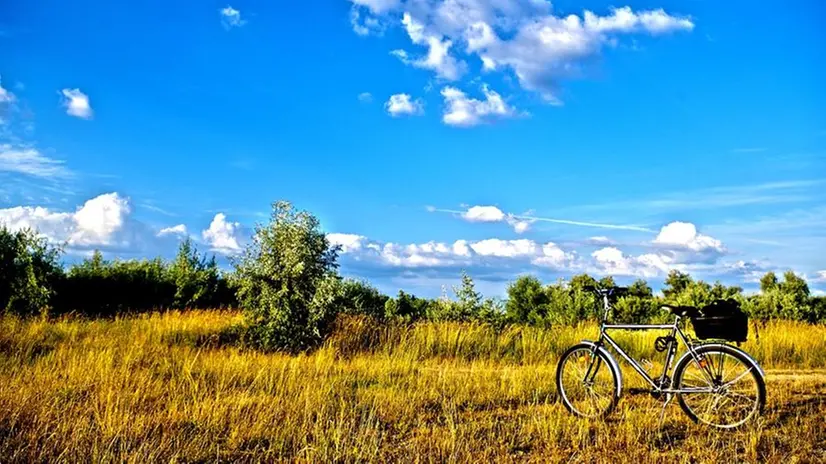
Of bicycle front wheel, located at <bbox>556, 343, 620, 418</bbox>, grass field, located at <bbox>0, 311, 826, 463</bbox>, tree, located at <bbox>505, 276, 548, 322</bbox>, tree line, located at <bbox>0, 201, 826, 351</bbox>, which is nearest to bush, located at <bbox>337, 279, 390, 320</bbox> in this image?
tree line, located at <bbox>0, 201, 826, 351</bbox>

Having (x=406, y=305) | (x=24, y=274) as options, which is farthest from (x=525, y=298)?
(x=24, y=274)

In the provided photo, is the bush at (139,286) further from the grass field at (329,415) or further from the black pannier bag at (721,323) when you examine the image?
the black pannier bag at (721,323)

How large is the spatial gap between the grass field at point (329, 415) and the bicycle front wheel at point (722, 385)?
200mm

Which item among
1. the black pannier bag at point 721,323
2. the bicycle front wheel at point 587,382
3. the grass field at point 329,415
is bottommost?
the grass field at point 329,415

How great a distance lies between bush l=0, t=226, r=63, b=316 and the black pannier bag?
18008 millimetres

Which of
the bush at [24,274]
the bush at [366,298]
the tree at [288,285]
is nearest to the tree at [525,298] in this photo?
the bush at [366,298]

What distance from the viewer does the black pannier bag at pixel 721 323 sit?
23.7ft

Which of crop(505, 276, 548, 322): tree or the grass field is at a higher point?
crop(505, 276, 548, 322): tree

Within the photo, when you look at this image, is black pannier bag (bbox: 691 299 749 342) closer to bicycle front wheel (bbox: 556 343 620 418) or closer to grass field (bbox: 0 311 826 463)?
grass field (bbox: 0 311 826 463)

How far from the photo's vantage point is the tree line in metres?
14.5

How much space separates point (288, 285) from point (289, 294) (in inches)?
8.7

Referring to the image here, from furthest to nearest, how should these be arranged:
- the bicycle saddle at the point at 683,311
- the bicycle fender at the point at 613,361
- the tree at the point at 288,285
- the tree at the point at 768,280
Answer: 1. the tree at the point at 768,280
2. the tree at the point at 288,285
3. the bicycle fender at the point at 613,361
4. the bicycle saddle at the point at 683,311

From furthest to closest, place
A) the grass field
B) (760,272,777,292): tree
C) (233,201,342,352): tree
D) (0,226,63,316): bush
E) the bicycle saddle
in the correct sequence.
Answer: (760,272,777,292): tree, (0,226,63,316): bush, (233,201,342,352): tree, the bicycle saddle, the grass field

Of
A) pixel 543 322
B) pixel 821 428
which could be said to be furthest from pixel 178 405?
pixel 543 322
